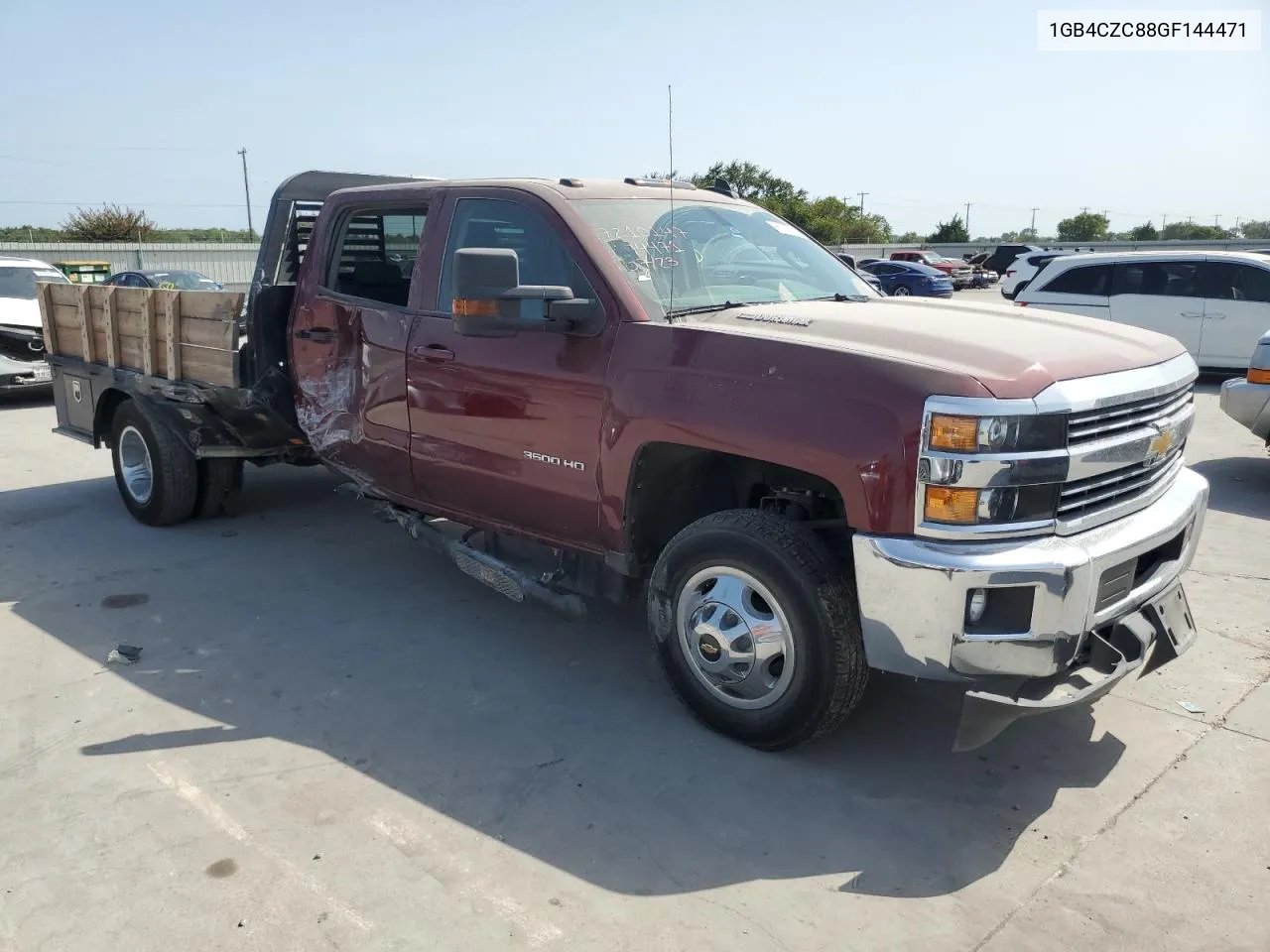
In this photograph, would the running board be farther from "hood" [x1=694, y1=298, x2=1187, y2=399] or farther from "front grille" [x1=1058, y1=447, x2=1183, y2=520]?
"front grille" [x1=1058, y1=447, x2=1183, y2=520]

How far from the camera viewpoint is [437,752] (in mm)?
3789

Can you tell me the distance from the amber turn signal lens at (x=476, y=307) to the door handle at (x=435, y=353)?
54 centimetres

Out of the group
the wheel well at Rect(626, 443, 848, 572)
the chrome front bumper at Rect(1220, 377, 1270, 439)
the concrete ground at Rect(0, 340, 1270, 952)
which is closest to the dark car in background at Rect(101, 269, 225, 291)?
the concrete ground at Rect(0, 340, 1270, 952)

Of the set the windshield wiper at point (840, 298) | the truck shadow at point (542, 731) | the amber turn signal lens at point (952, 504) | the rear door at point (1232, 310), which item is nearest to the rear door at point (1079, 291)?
the rear door at point (1232, 310)

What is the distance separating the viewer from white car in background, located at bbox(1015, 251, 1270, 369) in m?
12.5

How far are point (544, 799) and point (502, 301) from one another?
1.80m

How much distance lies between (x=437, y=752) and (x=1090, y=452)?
250 cm

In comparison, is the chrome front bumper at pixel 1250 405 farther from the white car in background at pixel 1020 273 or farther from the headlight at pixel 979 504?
the white car in background at pixel 1020 273

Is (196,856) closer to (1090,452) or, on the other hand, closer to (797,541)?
(797,541)

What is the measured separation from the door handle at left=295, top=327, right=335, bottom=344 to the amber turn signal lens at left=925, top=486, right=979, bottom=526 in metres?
3.29

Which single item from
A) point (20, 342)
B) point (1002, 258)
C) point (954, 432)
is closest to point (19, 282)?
point (20, 342)

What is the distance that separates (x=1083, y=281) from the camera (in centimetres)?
1335

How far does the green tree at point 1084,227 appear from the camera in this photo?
75688 mm

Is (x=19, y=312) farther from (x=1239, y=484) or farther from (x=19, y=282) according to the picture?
(x=1239, y=484)
